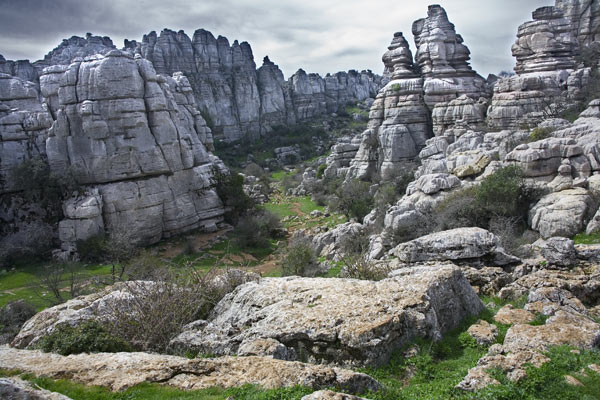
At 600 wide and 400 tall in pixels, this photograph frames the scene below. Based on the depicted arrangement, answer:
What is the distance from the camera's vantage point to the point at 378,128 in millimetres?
36500

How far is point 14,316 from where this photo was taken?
50.8ft

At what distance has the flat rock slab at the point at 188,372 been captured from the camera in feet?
16.4

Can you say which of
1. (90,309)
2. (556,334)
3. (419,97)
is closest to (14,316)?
(90,309)

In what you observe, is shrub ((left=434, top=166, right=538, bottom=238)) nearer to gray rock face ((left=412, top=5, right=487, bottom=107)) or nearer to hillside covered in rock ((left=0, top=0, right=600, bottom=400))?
hillside covered in rock ((left=0, top=0, right=600, bottom=400))

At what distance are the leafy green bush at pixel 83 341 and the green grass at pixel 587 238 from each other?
13.4 metres

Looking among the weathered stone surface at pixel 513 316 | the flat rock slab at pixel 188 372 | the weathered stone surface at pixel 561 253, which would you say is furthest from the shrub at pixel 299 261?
the flat rock slab at pixel 188 372

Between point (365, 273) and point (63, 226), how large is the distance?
22493mm

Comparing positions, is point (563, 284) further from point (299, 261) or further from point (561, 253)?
point (299, 261)

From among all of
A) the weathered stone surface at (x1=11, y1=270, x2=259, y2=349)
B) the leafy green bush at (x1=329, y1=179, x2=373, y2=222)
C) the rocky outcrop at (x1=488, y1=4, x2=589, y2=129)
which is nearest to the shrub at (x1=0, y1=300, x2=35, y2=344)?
the weathered stone surface at (x1=11, y1=270, x2=259, y2=349)

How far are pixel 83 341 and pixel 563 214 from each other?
49.9 ft

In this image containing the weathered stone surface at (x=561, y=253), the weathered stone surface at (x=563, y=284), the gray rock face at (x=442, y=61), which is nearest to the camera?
the weathered stone surface at (x=563, y=284)

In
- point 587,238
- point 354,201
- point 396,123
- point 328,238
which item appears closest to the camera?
point 587,238

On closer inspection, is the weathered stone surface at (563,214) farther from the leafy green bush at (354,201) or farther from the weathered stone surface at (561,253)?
the leafy green bush at (354,201)

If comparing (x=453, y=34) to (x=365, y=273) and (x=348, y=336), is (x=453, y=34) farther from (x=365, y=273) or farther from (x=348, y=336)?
(x=348, y=336)
